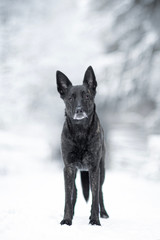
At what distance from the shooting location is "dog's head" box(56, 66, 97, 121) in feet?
24.0

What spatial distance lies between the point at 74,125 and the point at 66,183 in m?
1.20

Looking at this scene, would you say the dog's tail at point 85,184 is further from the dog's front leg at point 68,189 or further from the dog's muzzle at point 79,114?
the dog's muzzle at point 79,114

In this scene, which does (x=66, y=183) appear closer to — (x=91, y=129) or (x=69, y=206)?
(x=69, y=206)

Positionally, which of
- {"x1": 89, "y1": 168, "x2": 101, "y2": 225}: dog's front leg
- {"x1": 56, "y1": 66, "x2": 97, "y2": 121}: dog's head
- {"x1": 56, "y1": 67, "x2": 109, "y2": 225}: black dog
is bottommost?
{"x1": 89, "y1": 168, "x2": 101, "y2": 225}: dog's front leg

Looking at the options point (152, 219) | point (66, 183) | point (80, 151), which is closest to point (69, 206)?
point (66, 183)

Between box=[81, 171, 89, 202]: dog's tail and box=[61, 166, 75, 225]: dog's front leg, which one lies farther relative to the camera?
box=[81, 171, 89, 202]: dog's tail

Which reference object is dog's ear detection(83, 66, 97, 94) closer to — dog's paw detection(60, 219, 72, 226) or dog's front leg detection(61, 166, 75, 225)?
dog's front leg detection(61, 166, 75, 225)

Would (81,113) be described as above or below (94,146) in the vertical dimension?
Answer: above

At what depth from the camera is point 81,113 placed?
23.8ft

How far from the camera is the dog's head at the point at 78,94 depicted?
288 inches

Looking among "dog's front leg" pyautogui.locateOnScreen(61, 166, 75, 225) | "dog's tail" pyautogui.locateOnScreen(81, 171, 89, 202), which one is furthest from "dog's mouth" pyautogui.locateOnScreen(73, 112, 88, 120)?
"dog's tail" pyautogui.locateOnScreen(81, 171, 89, 202)

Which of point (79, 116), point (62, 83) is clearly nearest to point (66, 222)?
point (79, 116)

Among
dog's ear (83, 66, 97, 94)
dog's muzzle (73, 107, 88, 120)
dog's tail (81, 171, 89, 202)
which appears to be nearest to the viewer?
dog's muzzle (73, 107, 88, 120)

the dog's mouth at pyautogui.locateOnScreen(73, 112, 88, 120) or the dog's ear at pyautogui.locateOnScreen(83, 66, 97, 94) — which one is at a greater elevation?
the dog's ear at pyautogui.locateOnScreen(83, 66, 97, 94)
